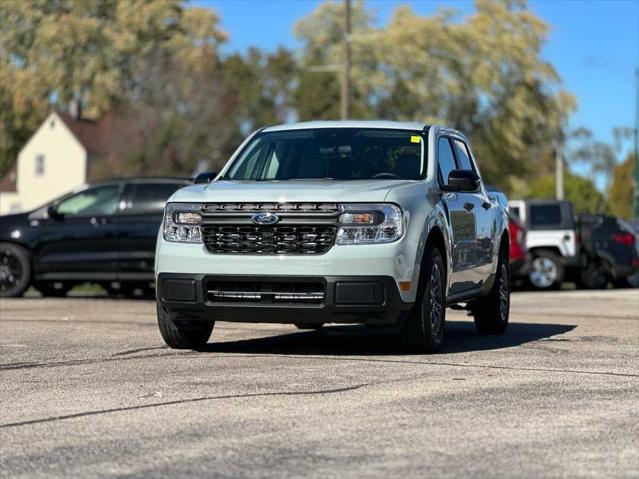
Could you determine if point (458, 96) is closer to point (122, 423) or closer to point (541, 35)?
point (541, 35)

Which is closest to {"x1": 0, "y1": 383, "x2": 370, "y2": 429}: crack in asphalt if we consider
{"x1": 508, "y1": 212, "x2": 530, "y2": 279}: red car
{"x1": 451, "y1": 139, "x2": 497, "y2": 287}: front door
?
{"x1": 451, "y1": 139, "x2": 497, "y2": 287}: front door

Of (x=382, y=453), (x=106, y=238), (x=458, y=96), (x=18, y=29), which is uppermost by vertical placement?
(x=18, y=29)

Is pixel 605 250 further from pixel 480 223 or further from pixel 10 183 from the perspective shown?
pixel 10 183

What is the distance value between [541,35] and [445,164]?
159 ft

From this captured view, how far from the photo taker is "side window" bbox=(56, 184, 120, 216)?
63.9 feet

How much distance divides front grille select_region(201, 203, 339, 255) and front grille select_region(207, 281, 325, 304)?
229 millimetres

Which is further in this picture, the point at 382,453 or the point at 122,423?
the point at 122,423

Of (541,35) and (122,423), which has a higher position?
(541,35)

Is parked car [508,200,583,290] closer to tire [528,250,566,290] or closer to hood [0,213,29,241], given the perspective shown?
tire [528,250,566,290]

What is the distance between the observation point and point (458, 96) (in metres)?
58.2

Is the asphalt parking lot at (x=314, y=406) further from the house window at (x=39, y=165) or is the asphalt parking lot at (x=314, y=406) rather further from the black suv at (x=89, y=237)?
the house window at (x=39, y=165)

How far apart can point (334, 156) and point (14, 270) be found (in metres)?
9.47

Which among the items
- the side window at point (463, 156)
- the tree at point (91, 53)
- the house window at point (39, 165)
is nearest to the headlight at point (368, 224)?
the side window at point (463, 156)

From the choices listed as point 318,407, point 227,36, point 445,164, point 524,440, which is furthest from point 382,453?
point 227,36
